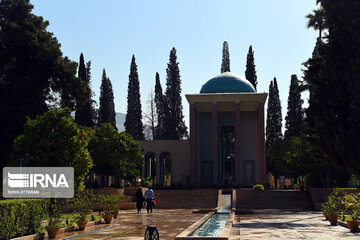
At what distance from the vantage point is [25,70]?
36.1 meters

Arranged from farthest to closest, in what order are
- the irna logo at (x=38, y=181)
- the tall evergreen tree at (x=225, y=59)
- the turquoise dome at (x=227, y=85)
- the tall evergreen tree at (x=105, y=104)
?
1. the tall evergreen tree at (x=225, y=59)
2. the tall evergreen tree at (x=105, y=104)
3. the turquoise dome at (x=227, y=85)
4. the irna logo at (x=38, y=181)

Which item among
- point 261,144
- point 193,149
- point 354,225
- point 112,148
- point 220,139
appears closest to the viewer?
point 354,225

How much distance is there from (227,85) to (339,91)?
1219 inches

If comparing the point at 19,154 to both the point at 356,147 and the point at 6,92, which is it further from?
Result: the point at 356,147

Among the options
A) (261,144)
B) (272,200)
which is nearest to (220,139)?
(261,144)

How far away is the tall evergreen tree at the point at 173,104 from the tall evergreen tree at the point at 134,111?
12.4ft

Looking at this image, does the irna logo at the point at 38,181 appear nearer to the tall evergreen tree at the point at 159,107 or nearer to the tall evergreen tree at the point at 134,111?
the tall evergreen tree at the point at 134,111

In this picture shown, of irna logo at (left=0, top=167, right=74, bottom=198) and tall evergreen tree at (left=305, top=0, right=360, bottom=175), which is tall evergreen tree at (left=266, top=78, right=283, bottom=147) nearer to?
irna logo at (left=0, top=167, right=74, bottom=198)

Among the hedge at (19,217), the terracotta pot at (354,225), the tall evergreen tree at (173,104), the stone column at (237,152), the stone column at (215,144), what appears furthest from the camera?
the tall evergreen tree at (173,104)

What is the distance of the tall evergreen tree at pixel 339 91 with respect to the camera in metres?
13.9

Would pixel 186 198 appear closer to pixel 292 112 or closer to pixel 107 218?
pixel 107 218

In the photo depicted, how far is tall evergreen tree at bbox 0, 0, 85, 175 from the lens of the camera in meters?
34.2

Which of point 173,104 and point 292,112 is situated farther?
point 173,104

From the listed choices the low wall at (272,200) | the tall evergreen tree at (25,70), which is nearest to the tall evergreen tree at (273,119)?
the low wall at (272,200)
